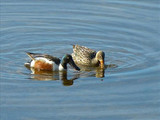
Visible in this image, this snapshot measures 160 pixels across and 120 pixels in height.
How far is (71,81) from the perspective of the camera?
1412 centimetres

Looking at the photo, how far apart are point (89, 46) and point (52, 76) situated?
2.63 m

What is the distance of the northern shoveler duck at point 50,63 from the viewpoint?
15039 millimetres

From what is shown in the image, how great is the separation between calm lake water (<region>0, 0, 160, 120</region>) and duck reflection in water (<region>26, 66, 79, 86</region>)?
0.03 m

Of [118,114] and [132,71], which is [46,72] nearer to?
[132,71]

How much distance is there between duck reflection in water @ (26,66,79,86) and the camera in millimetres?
14125

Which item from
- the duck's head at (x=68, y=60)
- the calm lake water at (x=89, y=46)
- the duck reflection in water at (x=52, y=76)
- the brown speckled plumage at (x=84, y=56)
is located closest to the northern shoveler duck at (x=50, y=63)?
the duck's head at (x=68, y=60)

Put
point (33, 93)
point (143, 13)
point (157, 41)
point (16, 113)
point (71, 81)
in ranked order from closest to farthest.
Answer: point (16, 113) → point (33, 93) → point (71, 81) → point (157, 41) → point (143, 13)

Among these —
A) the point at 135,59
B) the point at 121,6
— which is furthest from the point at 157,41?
the point at 121,6

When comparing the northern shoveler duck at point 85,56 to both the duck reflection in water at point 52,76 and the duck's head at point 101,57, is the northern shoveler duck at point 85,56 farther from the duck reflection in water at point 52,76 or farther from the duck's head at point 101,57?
the duck reflection in water at point 52,76

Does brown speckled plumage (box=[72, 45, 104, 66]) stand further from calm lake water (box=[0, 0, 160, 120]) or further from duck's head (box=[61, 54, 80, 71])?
duck's head (box=[61, 54, 80, 71])

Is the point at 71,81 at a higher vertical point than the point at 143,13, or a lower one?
lower

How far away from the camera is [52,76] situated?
14.6 meters

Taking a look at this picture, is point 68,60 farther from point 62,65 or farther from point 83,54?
point 83,54

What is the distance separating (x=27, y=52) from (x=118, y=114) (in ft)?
15.4
